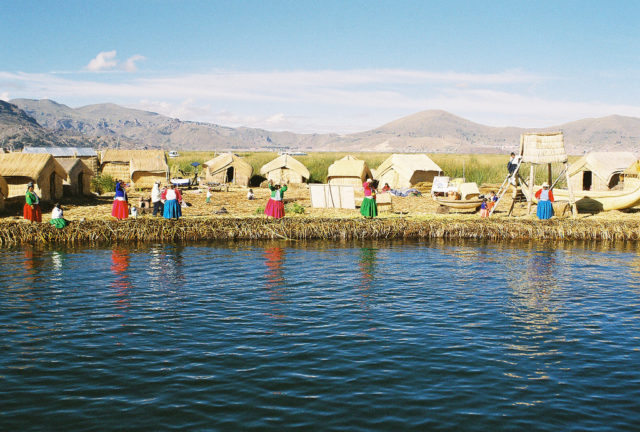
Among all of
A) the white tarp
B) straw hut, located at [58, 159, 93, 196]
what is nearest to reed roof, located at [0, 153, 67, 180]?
straw hut, located at [58, 159, 93, 196]

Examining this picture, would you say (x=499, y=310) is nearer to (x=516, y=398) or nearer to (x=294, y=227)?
(x=516, y=398)

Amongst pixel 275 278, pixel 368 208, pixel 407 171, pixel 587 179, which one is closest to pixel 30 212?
pixel 275 278

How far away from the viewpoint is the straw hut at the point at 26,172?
88.8ft

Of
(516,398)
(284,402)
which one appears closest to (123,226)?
(284,402)

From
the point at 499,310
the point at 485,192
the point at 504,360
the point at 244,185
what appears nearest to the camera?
the point at 504,360

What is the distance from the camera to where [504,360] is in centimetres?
920

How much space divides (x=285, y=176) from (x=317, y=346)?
36700 mm

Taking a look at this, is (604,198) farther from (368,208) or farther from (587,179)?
(368,208)

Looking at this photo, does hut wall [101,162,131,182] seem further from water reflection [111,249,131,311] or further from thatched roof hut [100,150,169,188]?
water reflection [111,249,131,311]

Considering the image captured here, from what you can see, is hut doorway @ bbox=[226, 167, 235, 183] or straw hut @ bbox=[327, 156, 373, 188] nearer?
straw hut @ bbox=[327, 156, 373, 188]

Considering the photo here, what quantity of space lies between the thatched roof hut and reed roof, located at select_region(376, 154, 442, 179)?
1550cm

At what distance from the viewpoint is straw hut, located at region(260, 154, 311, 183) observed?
45781mm

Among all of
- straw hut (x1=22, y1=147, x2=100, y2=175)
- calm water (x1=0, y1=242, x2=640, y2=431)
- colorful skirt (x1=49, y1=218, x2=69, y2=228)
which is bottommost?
calm water (x1=0, y1=242, x2=640, y2=431)

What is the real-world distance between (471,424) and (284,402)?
7.55ft
